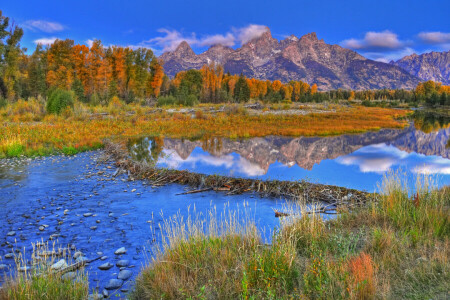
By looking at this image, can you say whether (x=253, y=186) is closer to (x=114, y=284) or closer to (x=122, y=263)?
(x=122, y=263)

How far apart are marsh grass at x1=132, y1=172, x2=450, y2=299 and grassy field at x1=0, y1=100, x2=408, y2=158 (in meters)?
15.2

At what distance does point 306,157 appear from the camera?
18578mm

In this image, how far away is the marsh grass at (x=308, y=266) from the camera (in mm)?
4000

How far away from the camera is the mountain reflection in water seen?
14125mm

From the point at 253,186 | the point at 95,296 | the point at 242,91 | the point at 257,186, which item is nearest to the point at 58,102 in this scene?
the point at 253,186

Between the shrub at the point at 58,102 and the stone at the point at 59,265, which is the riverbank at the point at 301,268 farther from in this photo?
the shrub at the point at 58,102

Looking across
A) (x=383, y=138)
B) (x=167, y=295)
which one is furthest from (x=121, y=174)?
(x=383, y=138)

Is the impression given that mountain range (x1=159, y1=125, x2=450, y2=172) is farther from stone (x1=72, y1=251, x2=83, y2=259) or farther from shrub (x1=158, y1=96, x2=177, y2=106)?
shrub (x1=158, y1=96, x2=177, y2=106)

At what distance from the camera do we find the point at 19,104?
1323 inches

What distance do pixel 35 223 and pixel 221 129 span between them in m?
21.9

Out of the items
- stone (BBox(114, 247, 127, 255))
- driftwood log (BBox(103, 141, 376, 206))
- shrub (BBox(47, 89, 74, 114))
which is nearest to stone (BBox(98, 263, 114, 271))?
stone (BBox(114, 247, 127, 255))

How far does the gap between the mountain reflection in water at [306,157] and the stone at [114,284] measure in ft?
25.8

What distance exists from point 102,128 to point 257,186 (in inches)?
750

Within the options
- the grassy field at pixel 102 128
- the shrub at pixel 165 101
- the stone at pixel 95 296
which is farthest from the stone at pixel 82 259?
the shrub at pixel 165 101
